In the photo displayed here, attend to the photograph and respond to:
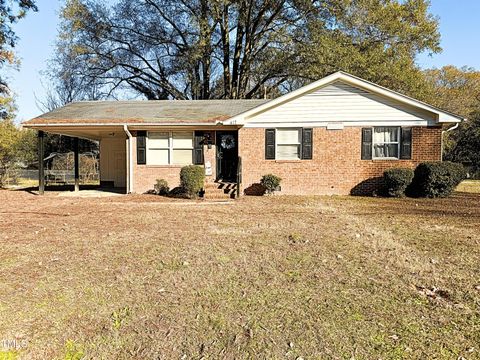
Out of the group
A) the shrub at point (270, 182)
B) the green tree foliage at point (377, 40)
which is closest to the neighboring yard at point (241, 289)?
the shrub at point (270, 182)

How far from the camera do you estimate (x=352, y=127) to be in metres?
14.3

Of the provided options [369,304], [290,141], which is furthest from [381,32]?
[369,304]

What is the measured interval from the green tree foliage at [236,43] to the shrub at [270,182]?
1002cm

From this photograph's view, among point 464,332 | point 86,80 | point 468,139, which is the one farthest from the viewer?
point 468,139

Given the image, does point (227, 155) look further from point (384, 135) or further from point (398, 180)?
point (398, 180)

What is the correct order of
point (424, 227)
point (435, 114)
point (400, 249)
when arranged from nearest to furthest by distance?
1. point (400, 249)
2. point (424, 227)
3. point (435, 114)

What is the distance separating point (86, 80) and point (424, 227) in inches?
1032

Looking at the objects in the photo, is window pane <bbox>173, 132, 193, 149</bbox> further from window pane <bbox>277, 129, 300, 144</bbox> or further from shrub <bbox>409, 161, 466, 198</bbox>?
shrub <bbox>409, 161, 466, 198</bbox>

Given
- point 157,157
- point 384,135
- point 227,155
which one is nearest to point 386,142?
point 384,135

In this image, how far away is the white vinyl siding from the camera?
46.2 ft

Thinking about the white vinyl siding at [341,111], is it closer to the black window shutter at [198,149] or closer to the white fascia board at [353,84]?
the white fascia board at [353,84]

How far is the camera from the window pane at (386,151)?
1432cm

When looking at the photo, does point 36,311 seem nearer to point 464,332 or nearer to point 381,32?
point 464,332

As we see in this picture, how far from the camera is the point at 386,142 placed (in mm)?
14352
